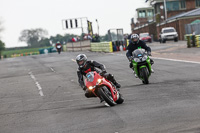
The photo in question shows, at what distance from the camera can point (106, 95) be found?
1041cm

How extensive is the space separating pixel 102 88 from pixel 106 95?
0.20 meters

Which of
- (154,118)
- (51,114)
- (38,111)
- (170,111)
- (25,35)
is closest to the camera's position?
(154,118)

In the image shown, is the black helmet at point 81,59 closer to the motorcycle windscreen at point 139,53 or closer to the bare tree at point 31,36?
the motorcycle windscreen at point 139,53

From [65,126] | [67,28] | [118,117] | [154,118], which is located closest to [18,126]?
[65,126]

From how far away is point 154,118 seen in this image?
827 cm

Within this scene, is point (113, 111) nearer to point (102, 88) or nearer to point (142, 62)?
point (102, 88)

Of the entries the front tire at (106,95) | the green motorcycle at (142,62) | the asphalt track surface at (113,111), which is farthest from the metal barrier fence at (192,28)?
the front tire at (106,95)

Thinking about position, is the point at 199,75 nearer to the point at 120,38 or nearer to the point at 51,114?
the point at 51,114

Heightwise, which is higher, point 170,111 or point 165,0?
point 165,0

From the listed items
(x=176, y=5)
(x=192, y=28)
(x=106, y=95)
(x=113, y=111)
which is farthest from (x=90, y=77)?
(x=176, y=5)

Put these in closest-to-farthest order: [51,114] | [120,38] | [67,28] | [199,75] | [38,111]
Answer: [51,114] < [38,111] < [199,75] < [120,38] < [67,28]

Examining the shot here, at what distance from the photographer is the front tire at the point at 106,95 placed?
1037 centimetres

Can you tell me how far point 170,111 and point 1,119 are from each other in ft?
13.1

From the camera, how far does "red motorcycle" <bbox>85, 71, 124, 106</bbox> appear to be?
10.4m
